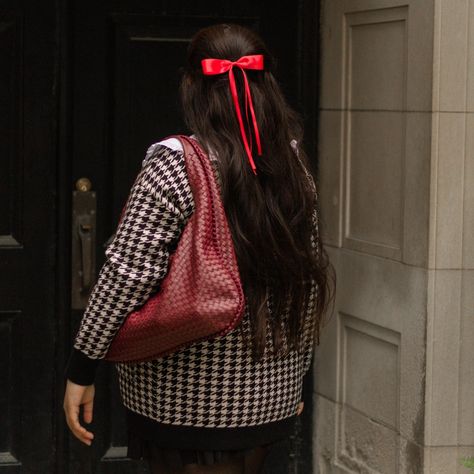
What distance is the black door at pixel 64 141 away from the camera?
5203 mm

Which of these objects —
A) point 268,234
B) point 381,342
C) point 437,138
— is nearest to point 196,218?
point 268,234

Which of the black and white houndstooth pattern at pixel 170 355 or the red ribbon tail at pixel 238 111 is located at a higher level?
the red ribbon tail at pixel 238 111

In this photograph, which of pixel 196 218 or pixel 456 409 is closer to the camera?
pixel 196 218

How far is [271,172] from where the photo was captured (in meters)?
3.47

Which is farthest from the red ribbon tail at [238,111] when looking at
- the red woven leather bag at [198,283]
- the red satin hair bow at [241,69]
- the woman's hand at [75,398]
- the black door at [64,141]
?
the black door at [64,141]

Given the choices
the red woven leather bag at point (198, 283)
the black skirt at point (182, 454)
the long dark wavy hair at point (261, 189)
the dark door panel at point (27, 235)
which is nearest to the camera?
the red woven leather bag at point (198, 283)

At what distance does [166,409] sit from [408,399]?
4.91 feet

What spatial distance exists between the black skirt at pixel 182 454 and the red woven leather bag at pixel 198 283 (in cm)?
33

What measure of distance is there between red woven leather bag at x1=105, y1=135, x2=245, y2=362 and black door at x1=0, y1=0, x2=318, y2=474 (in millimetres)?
1955

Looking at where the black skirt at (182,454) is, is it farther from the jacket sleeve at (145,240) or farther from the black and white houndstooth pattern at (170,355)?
the jacket sleeve at (145,240)

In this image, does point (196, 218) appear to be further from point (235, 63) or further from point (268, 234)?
point (235, 63)

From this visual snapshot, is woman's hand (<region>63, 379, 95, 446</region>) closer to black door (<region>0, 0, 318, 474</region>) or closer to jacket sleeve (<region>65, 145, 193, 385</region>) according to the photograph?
jacket sleeve (<region>65, 145, 193, 385</region>)

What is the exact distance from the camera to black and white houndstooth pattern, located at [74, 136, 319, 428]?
336 cm

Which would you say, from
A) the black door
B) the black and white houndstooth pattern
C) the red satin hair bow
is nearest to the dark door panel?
the black door
